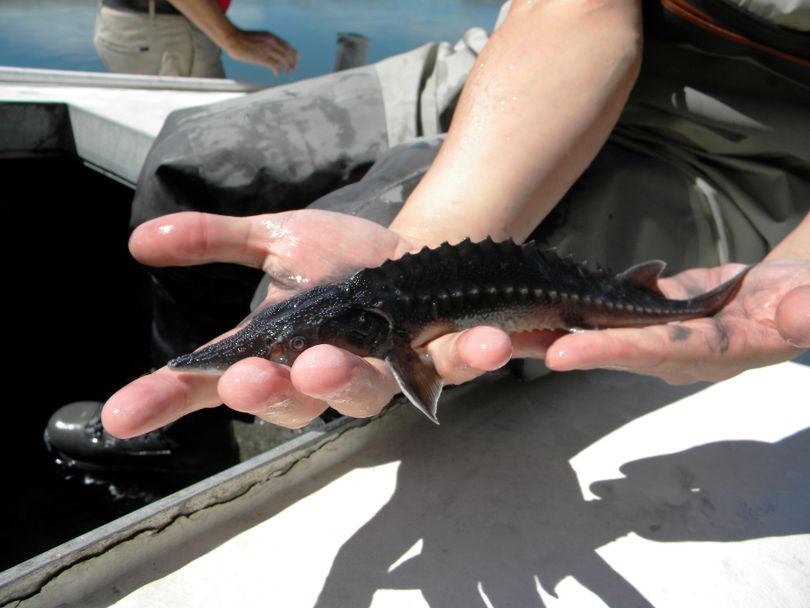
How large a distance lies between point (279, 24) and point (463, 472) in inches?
381

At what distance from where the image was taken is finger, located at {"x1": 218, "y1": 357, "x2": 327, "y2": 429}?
1.10 metres

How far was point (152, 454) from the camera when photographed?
2.46m

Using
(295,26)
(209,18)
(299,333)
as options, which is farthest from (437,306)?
(295,26)

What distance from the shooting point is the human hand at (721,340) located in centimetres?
134

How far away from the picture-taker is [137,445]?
2.46m

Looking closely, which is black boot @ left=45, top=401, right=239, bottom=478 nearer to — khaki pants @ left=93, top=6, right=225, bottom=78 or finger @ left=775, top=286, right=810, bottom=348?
finger @ left=775, top=286, right=810, bottom=348

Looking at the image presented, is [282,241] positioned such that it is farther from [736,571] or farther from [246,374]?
[736,571]

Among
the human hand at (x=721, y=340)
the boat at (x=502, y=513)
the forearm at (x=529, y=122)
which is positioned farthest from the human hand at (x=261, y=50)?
the human hand at (x=721, y=340)

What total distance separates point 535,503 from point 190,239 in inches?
37.7

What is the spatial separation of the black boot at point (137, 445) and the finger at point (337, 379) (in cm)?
148

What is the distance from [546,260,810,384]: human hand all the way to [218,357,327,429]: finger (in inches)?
22.0

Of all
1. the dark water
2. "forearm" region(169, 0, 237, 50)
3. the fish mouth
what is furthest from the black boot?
the dark water

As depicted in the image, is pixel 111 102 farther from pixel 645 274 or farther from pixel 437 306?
pixel 645 274

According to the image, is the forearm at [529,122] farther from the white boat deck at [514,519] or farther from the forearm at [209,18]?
the forearm at [209,18]
